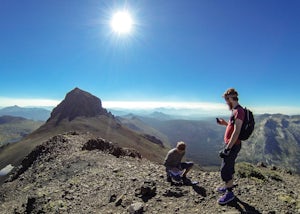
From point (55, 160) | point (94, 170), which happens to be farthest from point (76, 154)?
point (94, 170)

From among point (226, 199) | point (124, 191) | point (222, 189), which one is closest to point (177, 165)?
point (124, 191)

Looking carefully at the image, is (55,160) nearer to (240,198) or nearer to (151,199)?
(151,199)

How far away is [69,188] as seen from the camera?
1791cm

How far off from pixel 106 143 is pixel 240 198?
69.2ft

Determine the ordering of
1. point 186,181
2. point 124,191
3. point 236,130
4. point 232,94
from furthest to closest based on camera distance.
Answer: point 124,191 < point 186,181 < point 232,94 < point 236,130

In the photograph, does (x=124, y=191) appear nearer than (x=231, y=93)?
No

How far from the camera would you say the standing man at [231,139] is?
10.5 m

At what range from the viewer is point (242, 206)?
11.4 meters

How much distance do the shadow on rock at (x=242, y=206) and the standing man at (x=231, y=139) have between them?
0.29 meters

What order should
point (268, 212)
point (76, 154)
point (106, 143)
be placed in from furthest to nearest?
point (106, 143) < point (76, 154) < point (268, 212)

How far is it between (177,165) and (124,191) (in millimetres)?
3640

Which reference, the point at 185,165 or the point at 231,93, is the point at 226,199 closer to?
the point at 185,165

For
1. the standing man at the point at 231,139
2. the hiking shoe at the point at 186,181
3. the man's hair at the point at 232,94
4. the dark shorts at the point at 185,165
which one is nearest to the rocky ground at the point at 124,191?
the hiking shoe at the point at 186,181

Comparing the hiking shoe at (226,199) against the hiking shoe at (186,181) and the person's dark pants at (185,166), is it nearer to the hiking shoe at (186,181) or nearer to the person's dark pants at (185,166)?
the hiking shoe at (186,181)
